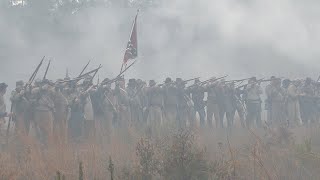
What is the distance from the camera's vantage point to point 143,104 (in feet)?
51.9

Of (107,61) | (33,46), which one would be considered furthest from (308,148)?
(33,46)

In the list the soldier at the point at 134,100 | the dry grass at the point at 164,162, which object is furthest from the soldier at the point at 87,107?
the dry grass at the point at 164,162

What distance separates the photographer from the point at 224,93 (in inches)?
652

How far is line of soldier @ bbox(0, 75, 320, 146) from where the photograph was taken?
40.3 ft

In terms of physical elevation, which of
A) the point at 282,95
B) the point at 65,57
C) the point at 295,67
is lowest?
the point at 282,95

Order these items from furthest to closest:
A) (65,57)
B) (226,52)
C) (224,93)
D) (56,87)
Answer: (65,57)
(226,52)
(224,93)
(56,87)

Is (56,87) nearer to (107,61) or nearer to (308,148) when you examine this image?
(308,148)

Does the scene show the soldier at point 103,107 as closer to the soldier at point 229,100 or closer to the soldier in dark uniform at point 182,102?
the soldier in dark uniform at point 182,102

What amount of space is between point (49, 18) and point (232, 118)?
81.8 feet

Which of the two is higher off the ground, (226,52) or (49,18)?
(49,18)

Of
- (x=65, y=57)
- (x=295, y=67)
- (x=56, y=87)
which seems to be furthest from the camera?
(x=65, y=57)

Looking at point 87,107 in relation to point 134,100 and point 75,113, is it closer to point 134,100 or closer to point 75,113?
point 75,113

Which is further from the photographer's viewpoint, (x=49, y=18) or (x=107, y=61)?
(x=49, y=18)

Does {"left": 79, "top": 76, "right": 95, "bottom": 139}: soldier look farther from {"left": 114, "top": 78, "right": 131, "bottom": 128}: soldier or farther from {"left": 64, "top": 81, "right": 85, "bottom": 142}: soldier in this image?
{"left": 114, "top": 78, "right": 131, "bottom": 128}: soldier
